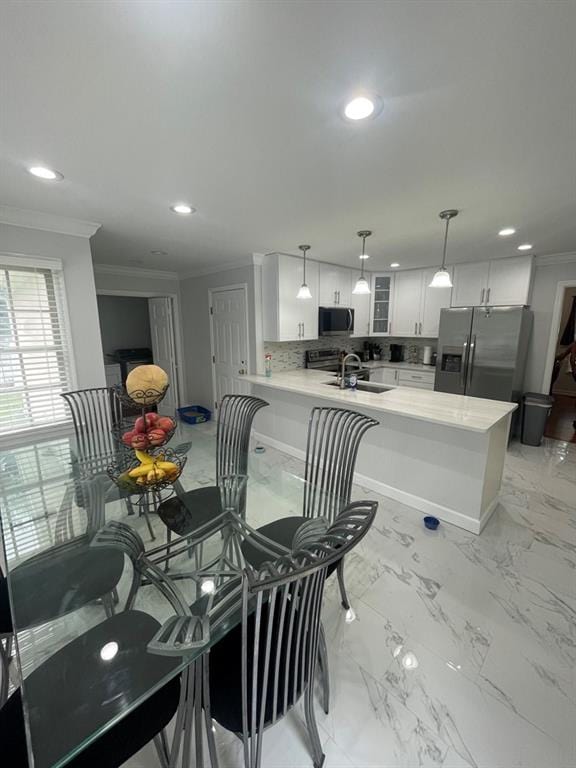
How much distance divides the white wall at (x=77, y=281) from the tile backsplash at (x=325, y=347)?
2027mm

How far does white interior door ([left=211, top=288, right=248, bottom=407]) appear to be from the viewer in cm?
425

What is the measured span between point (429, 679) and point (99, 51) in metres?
2.74

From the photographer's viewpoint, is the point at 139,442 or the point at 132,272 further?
the point at 132,272

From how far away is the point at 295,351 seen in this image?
4.65m

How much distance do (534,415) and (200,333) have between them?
4.79 metres

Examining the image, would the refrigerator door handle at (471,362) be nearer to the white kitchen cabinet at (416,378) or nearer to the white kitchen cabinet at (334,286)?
the white kitchen cabinet at (416,378)

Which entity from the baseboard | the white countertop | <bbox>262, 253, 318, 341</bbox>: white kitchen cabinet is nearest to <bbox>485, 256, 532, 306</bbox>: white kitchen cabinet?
the white countertop

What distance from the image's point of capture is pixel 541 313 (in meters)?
4.04

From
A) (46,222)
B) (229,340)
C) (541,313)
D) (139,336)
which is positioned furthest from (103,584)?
(139,336)

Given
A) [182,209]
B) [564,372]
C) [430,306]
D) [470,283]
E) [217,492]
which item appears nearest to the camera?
[217,492]

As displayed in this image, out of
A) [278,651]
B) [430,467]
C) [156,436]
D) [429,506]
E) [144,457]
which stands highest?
[156,436]

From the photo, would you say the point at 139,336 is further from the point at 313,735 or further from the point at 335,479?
the point at 313,735

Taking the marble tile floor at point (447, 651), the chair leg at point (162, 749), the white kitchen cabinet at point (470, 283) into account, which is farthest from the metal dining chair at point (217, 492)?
the white kitchen cabinet at point (470, 283)


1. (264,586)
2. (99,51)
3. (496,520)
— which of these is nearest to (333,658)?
(264,586)
